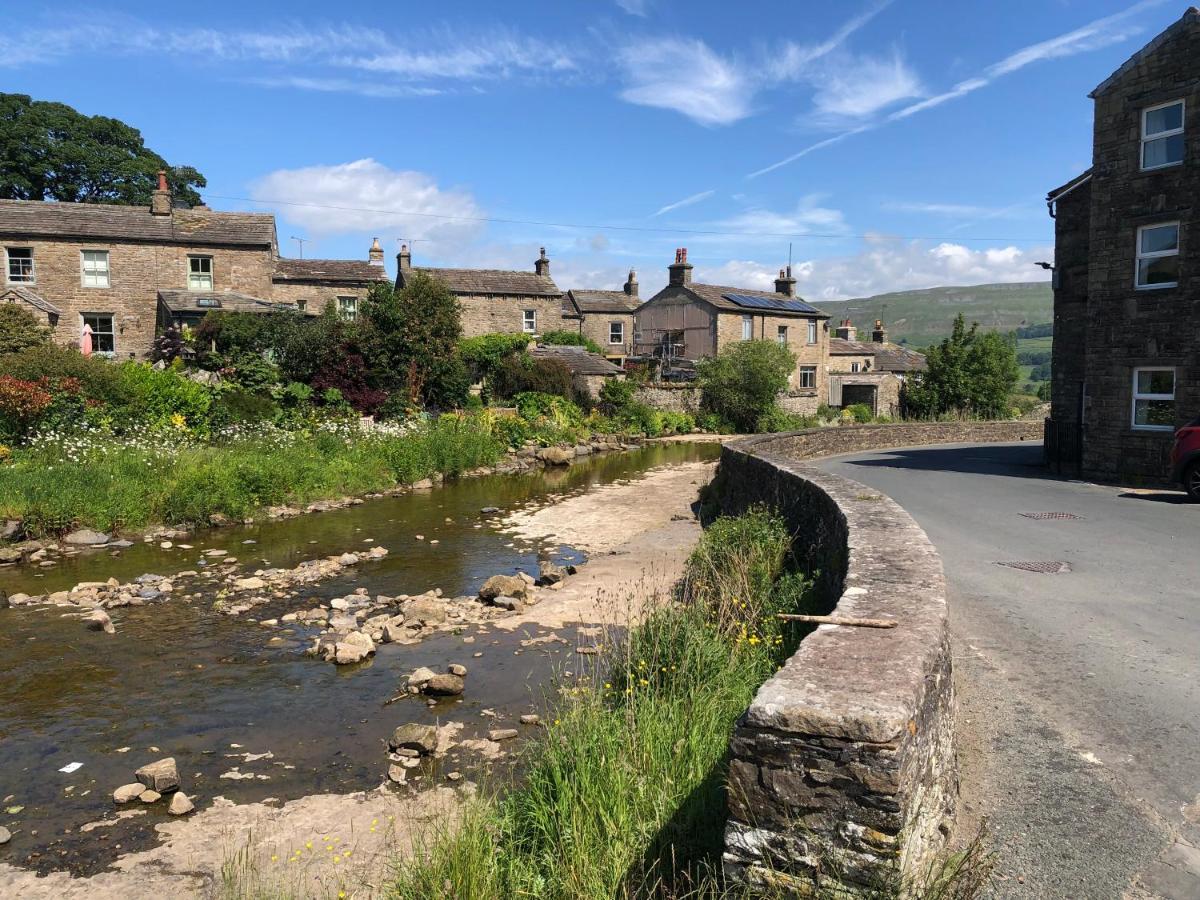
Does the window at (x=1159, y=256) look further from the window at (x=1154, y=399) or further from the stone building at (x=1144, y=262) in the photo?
the window at (x=1154, y=399)

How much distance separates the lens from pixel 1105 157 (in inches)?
722

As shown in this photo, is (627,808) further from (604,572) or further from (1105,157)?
(1105,157)

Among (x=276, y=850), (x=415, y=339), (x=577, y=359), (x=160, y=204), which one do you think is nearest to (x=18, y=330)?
(x=160, y=204)

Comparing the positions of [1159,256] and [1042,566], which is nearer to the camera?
[1042,566]

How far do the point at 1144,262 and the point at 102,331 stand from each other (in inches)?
1406

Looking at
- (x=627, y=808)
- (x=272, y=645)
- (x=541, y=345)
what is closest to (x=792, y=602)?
(x=627, y=808)

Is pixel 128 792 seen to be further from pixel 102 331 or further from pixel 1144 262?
pixel 102 331

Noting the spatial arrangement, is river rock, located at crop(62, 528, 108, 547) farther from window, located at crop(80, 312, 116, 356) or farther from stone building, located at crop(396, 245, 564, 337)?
stone building, located at crop(396, 245, 564, 337)

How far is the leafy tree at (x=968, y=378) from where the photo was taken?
41.2 m

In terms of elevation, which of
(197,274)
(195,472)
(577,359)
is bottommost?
(195,472)

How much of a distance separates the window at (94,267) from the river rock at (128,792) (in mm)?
32851

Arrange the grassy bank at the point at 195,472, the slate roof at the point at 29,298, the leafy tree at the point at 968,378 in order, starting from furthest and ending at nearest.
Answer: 1. the leafy tree at the point at 968,378
2. the slate roof at the point at 29,298
3. the grassy bank at the point at 195,472

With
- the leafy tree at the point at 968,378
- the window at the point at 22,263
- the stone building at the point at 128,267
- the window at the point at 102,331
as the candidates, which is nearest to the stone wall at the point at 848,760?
the stone building at the point at 128,267

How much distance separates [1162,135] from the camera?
17422 mm
